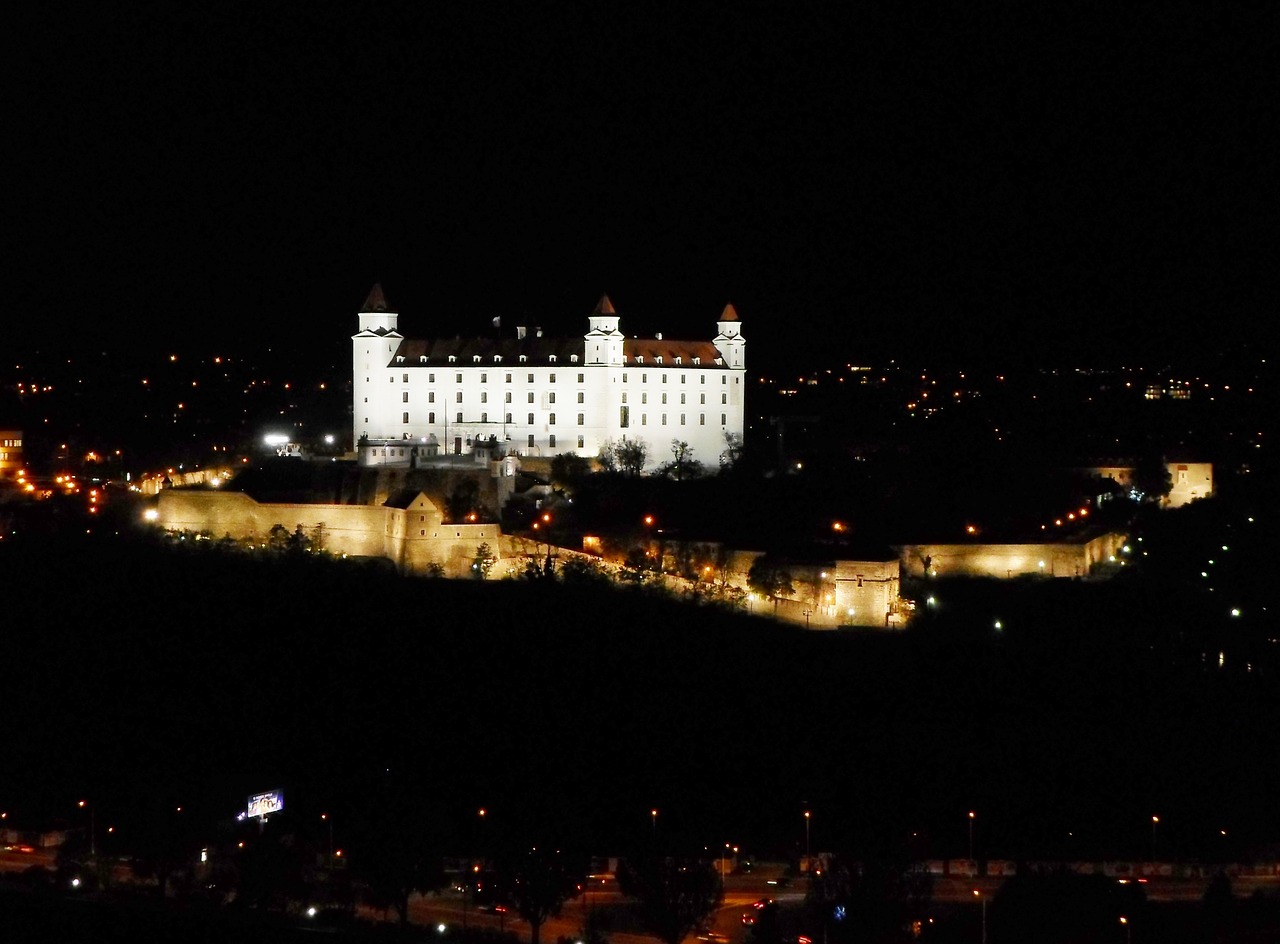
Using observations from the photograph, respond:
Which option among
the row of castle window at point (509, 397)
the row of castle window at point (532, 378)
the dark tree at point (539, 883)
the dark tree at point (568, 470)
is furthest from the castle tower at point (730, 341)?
the dark tree at point (539, 883)

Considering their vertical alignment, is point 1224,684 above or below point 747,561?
below

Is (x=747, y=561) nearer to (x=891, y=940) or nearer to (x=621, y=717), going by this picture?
(x=621, y=717)

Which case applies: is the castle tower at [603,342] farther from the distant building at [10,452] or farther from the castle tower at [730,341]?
the distant building at [10,452]

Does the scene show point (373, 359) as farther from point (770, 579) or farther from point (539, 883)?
point (539, 883)

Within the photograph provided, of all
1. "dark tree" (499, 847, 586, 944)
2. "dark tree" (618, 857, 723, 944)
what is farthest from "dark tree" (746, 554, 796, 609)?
"dark tree" (499, 847, 586, 944)

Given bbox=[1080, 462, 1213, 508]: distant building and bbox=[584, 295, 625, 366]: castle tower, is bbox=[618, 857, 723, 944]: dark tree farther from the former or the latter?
bbox=[1080, 462, 1213, 508]: distant building

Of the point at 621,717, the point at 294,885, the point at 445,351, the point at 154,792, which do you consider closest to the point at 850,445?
the point at 445,351

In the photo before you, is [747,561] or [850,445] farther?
[850,445]
